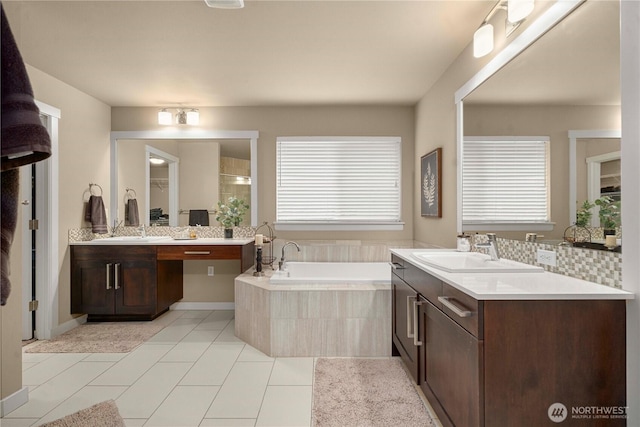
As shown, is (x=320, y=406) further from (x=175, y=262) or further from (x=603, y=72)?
(x=175, y=262)

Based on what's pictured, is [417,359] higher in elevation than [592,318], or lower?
lower

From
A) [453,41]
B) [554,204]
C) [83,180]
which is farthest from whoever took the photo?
[83,180]

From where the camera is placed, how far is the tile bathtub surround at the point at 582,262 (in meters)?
1.38

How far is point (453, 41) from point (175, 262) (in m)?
3.58

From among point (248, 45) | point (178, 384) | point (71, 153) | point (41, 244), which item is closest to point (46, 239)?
point (41, 244)

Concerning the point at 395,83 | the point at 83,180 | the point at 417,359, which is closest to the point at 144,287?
the point at 83,180

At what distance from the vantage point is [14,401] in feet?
6.92

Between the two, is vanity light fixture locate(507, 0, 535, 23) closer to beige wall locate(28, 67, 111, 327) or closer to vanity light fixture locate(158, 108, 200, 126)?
vanity light fixture locate(158, 108, 200, 126)

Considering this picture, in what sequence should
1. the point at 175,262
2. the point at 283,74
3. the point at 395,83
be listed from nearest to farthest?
the point at 283,74 → the point at 395,83 → the point at 175,262

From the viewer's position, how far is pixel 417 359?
2076 mm

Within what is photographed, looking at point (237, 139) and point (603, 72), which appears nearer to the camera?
point (603, 72)

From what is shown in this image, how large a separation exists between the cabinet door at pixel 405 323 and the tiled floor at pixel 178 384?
2.20 feet

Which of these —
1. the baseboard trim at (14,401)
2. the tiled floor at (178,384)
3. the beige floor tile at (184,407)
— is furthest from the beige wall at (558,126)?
the baseboard trim at (14,401)

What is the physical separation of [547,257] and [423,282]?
0.63 metres
